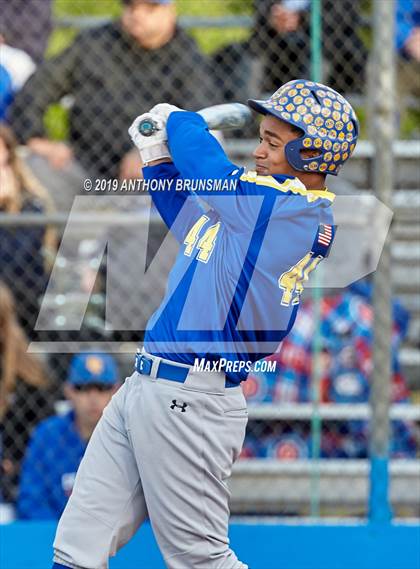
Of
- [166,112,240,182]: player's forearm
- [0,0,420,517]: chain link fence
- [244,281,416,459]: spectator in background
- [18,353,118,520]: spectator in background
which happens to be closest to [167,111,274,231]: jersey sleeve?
[166,112,240,182]: player's forearm

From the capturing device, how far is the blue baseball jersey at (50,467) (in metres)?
4.60

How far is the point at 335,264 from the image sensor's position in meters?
4.93

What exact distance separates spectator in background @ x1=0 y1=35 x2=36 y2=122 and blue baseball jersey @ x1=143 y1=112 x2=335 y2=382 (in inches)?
89.5

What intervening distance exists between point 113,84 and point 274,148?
2.12 meters

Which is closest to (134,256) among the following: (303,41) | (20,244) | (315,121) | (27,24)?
(20,244)

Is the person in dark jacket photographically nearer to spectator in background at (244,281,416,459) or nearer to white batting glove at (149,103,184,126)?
spectator in background at (244,281,416,459)

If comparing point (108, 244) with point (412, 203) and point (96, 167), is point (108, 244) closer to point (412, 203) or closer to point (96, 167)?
point (96, 167)

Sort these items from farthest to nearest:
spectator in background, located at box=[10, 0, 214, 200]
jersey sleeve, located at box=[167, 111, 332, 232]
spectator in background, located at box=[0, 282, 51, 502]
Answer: spectator in background, located at box=[10, 0, 214, 200] → spectator in background, located at box=[0, 282, 51, 502] → jersey sleeve, located at box=[167, 111, 332, 232]

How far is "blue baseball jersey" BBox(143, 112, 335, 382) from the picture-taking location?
9.48ft

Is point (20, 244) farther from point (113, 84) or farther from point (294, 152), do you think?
point (294, 152)

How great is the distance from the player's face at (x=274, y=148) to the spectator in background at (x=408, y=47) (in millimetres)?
2571

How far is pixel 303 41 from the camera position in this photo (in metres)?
4.95

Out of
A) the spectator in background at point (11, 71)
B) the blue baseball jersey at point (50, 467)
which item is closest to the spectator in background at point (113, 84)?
the spectator in background at point (11, 71)

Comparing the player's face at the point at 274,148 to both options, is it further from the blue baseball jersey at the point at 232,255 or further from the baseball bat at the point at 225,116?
the baseball bat at the point at 225,116
